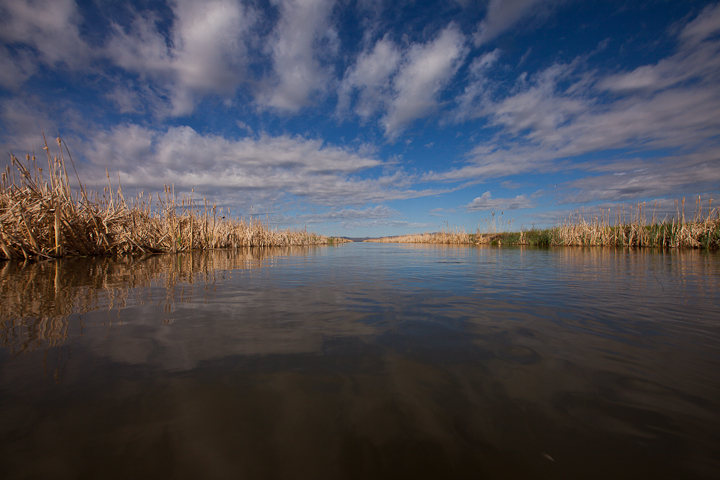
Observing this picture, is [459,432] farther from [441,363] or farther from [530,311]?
[530,311]

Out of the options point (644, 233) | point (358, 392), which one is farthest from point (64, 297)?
point (644, 233)

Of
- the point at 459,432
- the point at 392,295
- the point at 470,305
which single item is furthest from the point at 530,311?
the point at 459,432

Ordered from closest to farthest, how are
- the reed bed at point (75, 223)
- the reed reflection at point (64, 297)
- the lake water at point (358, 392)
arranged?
the lake water at point (358, 392) < the reed reflection at point (64, 297) < the reed bed at point (75, 223)

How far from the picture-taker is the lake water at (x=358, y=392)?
3.31 feet

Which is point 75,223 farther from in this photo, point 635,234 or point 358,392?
point 635,234

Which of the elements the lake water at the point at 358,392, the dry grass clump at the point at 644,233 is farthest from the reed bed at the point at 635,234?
the lake water at the point at 358,392

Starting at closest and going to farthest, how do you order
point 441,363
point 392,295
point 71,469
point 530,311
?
1. point 71,469
2. point 441,363
3. point 530,311
4. point 392,295

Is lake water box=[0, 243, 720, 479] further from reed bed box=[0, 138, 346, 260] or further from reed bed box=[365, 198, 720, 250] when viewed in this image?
reed bed box=[365, 198, 720, 250]

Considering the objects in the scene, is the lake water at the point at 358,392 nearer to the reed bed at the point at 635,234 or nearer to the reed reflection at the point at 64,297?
the reed reflection at the point at 64,297

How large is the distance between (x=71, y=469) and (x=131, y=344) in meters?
1.22

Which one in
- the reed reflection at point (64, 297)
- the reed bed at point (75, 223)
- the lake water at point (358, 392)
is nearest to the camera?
the lake water at point (358, 392)

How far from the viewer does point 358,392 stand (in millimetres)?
1399

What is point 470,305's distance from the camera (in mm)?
3107

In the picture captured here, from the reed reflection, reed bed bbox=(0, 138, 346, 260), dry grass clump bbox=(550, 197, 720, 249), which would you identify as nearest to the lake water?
the reed reflection
